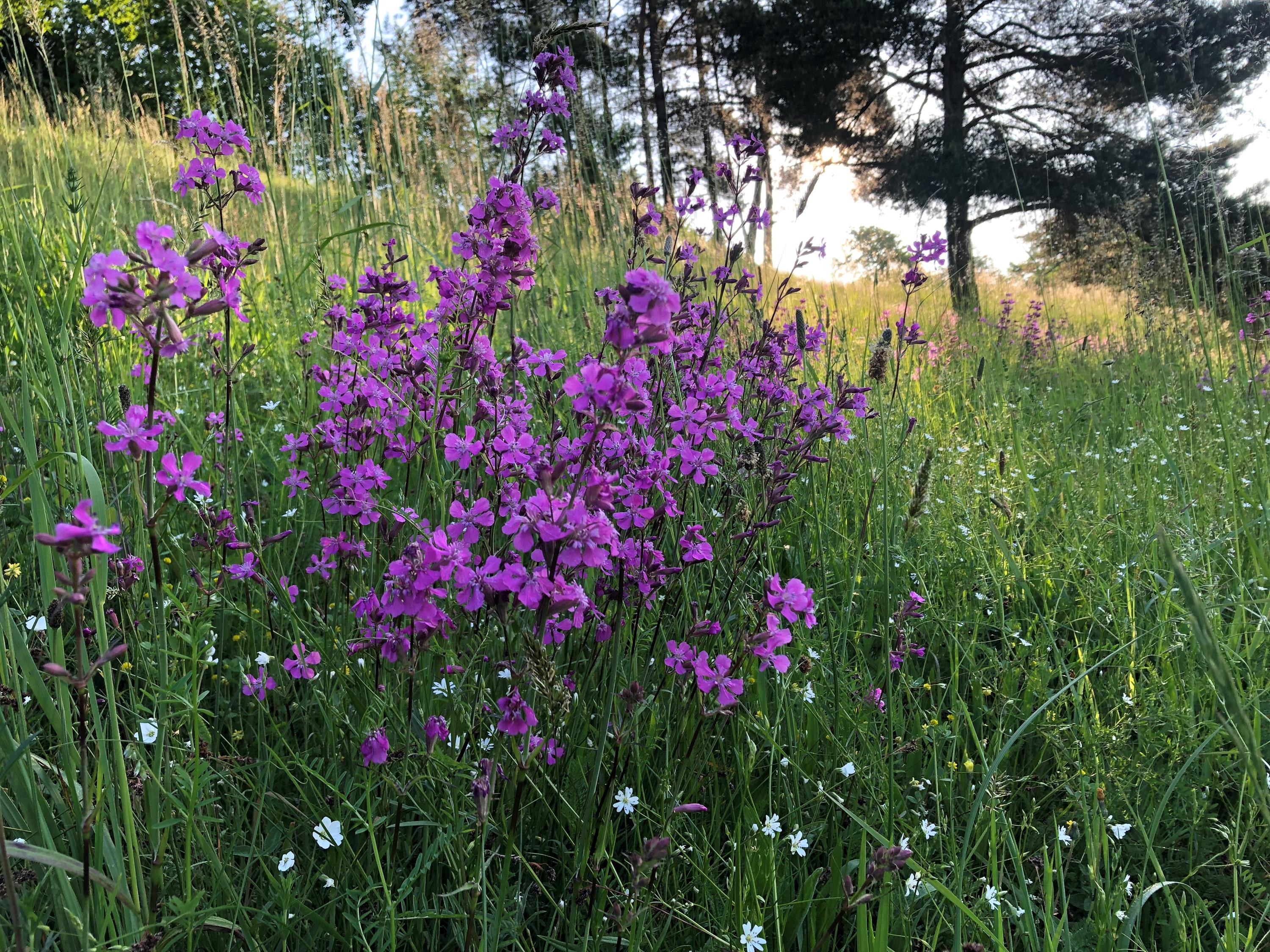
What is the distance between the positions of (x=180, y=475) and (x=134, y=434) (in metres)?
0.13

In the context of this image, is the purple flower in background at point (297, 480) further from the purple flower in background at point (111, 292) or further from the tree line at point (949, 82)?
the tree line at point (949, 82)

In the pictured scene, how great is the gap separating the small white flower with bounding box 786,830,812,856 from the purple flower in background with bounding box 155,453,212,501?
1169mm

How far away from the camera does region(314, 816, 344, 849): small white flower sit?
130 cm

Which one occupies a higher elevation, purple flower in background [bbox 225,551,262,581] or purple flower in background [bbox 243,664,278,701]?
purple flower in background [bbox 225,551,262,581]

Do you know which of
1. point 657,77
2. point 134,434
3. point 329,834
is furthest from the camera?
point 657,77

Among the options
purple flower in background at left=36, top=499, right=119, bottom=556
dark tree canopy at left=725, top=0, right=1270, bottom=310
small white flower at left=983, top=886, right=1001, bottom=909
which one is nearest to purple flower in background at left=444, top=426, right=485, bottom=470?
purple flower in background at left=36, top=499, right=119, bottom=556

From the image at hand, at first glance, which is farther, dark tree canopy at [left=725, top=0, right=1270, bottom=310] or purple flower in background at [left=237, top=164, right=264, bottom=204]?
dark tree canopy at [left=725, top=0, right=1270, bottom=310]

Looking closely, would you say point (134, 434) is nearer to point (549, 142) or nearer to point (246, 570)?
point (246, 570)

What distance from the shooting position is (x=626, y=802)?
148 cm

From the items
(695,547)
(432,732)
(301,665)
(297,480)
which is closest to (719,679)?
(695,547)

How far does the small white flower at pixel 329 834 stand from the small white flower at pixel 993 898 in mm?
1035

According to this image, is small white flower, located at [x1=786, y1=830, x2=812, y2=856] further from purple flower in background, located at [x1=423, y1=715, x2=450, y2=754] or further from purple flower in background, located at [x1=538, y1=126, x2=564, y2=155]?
purple flower in background, located at [x1=538, y1=126, x2=564, y2=155]

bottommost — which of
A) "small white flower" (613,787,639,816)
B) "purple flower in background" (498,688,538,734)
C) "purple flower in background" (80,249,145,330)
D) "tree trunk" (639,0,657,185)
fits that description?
"small white flower" (613,787,639,816)

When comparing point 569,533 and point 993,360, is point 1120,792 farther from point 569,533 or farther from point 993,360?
point 993,360
